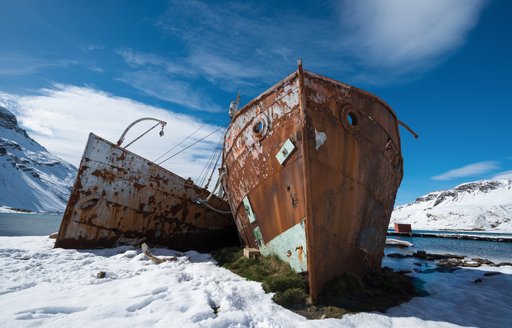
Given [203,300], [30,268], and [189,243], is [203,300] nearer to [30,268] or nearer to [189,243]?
[30,268]

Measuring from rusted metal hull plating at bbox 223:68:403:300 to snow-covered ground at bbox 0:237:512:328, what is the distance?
86cm

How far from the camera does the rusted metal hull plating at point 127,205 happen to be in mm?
6879

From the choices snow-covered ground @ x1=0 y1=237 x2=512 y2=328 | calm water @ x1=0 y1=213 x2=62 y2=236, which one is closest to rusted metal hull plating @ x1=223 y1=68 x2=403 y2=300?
snow-covered ground @ x1=0 y1=237 x2=512 y2=328

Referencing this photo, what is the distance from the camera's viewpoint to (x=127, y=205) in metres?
7.43

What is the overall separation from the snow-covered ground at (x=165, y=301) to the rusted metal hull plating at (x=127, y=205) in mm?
1526

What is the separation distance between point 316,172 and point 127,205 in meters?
5.57

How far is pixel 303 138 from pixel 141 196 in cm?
535

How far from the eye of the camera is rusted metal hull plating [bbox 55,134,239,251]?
6879 millimetres

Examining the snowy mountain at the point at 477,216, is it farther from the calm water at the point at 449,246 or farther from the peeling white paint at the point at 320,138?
the peeling white paint at the point at 320,138

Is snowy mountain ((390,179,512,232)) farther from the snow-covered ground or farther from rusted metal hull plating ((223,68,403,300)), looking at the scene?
rusted metal hull plating ((223,68,403,300))

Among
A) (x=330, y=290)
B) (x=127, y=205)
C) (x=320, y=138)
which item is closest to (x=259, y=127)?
(x=320, y=138)

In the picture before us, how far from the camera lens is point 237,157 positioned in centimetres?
541

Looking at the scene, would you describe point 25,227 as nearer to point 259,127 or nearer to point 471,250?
point 259,127

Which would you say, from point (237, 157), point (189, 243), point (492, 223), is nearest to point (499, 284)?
point (237, 157)
